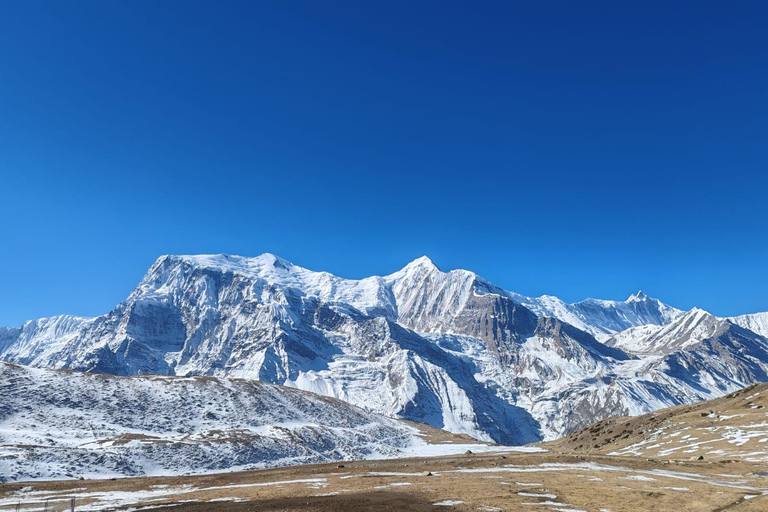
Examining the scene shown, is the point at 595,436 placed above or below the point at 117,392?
below

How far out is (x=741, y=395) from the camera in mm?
108750

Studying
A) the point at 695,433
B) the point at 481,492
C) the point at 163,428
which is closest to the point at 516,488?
the point at 481,492

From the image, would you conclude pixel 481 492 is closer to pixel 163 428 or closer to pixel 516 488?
pixel 516 488

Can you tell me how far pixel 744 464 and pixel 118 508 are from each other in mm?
68016

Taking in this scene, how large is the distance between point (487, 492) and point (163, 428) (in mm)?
106818

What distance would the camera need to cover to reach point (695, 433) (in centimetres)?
8281

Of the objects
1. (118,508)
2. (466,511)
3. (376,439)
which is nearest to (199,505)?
(118,508)

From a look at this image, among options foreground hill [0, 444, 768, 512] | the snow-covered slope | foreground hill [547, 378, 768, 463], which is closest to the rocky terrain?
foreground hill [0, 444, 768, 512]

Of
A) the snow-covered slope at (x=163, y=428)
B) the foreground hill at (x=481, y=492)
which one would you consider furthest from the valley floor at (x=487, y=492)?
the snow-covered slope at (x=163, y=428)

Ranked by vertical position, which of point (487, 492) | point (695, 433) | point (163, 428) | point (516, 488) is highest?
point (163, 428)

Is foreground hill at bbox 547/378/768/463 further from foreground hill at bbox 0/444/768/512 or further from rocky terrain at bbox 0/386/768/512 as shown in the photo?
foreground hill at bbox 0/444/768/512

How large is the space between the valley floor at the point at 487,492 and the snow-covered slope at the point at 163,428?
24.5 m

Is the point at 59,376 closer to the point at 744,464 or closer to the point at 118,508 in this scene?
the point at 118,508

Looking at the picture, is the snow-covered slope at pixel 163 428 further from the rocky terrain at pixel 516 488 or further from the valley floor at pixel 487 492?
the valley floor at pixel 487 492
